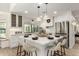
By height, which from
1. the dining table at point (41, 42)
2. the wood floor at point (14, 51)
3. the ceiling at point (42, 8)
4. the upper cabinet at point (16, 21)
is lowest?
the wood floor at point (14, 51)

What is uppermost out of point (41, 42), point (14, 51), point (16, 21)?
point (16, 21)

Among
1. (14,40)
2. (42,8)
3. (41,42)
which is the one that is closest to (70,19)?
(42,8)

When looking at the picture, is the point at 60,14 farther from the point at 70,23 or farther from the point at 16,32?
the point at 16,32

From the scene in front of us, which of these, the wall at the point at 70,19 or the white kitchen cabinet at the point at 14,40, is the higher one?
the wall at the point at 70,19

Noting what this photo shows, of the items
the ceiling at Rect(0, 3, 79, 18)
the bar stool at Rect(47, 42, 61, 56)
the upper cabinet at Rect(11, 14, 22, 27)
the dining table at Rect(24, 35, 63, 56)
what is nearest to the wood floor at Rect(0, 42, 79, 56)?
the bar stool at Rect(47, 42, 61, 56)

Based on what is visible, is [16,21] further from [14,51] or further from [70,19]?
[70,19]

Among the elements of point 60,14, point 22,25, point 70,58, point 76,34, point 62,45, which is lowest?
point 70,58

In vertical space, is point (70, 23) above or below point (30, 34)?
above

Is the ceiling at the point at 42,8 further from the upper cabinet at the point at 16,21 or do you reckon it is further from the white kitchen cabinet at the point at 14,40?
the white kitchen cabinet at the point at 14,40

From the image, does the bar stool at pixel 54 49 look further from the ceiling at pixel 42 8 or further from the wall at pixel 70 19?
the ceiling at pixel 42 8

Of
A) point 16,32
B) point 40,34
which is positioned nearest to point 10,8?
point 16,32

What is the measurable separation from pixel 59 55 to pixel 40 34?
59 cm

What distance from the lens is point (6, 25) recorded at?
8.92ft

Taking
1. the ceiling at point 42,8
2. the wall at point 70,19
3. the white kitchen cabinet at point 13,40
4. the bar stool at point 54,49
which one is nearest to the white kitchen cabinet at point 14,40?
the white kitchen cabinet at point 13,40
